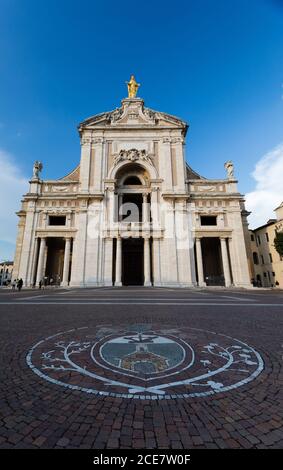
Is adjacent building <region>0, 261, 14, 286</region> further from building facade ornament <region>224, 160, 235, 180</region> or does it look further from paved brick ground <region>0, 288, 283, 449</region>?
paved brick ground <region>0, 288, 283, 449</region>

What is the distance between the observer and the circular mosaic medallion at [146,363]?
7.84 feet

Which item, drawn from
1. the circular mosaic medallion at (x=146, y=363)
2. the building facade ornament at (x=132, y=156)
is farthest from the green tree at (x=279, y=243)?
the circular mosaic medallion at (x=146, y=363)

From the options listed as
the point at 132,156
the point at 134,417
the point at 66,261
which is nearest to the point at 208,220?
the point at 132,156

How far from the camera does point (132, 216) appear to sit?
3180 cm

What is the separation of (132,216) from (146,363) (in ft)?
95.9

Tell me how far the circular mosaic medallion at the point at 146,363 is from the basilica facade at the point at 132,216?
23279mm

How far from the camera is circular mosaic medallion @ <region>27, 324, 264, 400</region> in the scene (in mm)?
2389

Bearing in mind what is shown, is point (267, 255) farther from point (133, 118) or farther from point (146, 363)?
point (146, 363)

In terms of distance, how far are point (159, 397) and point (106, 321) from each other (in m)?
3.72

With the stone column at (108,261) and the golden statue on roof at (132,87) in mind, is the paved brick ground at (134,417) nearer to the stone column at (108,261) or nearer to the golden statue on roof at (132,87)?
the stone column at (108,261)

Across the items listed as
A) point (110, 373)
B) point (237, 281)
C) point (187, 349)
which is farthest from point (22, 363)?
point (237, 281)

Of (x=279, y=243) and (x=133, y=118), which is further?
(x=133, y=118)

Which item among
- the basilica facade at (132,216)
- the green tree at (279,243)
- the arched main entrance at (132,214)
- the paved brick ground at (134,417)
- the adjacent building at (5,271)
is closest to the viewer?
the paved brick ground at (134,417)
